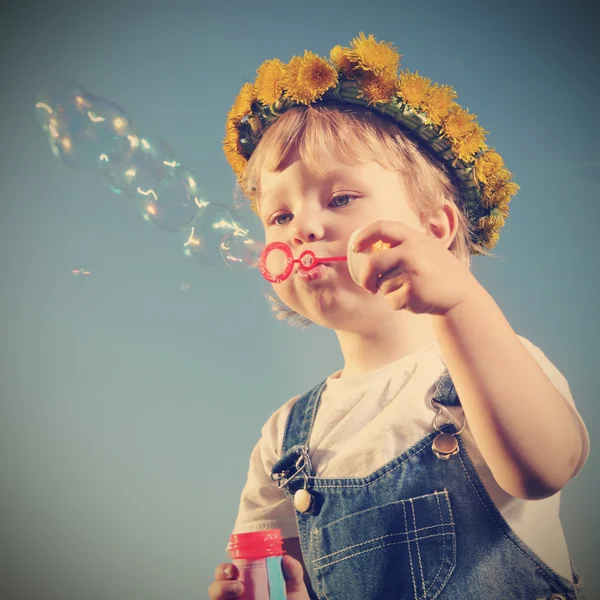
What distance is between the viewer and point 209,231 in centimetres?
108

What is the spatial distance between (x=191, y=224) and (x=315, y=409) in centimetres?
48

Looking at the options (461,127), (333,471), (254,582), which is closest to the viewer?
(254,582)

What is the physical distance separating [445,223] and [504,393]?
0.37 metres

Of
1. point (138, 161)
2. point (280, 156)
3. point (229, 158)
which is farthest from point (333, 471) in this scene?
point (138, 161)

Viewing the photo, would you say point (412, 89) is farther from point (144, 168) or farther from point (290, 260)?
point (144, 168)

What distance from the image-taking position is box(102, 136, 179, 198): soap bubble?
1140 mm

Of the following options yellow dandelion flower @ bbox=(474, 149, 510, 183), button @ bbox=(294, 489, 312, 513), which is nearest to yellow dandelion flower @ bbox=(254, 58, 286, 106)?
yellow dandelion flower @ bbox=(474, 149, 510, 183)

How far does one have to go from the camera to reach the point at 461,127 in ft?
2.74

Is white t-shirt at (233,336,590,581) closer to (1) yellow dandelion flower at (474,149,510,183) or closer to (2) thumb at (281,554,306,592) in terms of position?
(2) thumb at (281,554,306,592)

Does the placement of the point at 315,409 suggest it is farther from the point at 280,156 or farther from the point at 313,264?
the point at 280,156

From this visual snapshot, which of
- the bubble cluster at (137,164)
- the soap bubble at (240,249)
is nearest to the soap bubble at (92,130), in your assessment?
the bubble cluster at (137,164)

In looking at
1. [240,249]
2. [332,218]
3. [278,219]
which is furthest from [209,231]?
[332,218]

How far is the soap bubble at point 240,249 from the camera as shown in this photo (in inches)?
40.7

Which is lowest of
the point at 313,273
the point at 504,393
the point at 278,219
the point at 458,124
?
the point at 504,393
